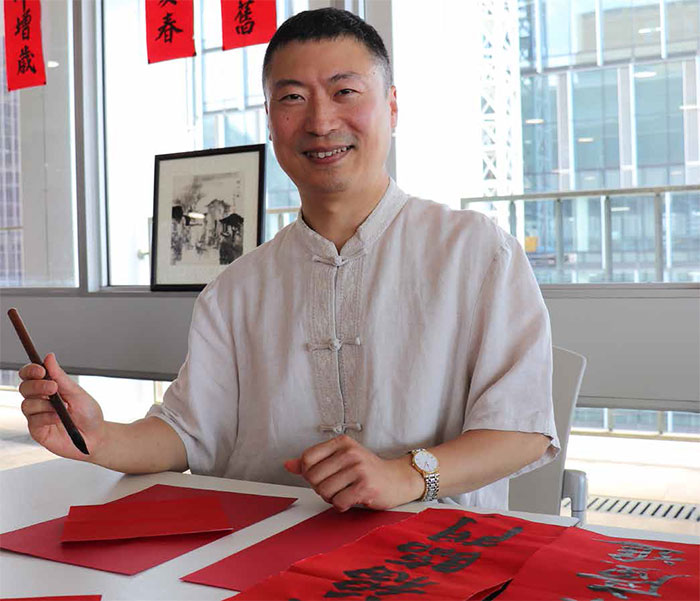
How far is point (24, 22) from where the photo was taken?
150 inches

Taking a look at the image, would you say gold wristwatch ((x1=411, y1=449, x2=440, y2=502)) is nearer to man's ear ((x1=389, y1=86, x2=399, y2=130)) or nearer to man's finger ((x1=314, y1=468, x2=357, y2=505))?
man's finger ((x1=314, y1=468, x2=357, y2=505))

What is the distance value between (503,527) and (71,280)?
3185 millimetres

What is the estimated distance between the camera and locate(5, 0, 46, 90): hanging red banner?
12.4ft

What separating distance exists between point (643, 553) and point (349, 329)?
630mm

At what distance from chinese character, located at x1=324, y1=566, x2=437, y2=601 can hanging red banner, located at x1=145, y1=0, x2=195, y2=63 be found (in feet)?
9.23

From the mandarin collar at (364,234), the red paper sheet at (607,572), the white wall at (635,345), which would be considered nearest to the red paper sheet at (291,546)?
the red paper sheet at (607,572)

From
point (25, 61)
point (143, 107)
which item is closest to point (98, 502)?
point (143, 107)

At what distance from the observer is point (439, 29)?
9.26 ft

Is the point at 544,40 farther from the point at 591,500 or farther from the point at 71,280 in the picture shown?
the point at 71,280

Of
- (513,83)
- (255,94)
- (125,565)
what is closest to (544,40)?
(513,83)

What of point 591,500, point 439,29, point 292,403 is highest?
point 439,29

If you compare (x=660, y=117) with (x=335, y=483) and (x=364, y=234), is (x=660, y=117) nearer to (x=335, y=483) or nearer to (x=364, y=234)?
(x=364, y=234)

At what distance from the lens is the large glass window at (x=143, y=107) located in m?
3.38

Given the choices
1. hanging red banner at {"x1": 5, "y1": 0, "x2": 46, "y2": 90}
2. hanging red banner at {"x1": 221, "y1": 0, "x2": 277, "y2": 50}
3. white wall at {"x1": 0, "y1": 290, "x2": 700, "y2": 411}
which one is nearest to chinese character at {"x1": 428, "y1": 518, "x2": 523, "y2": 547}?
white wall at {"x1": 0, "y1": 290, "x2": 700, "y2": 411}
